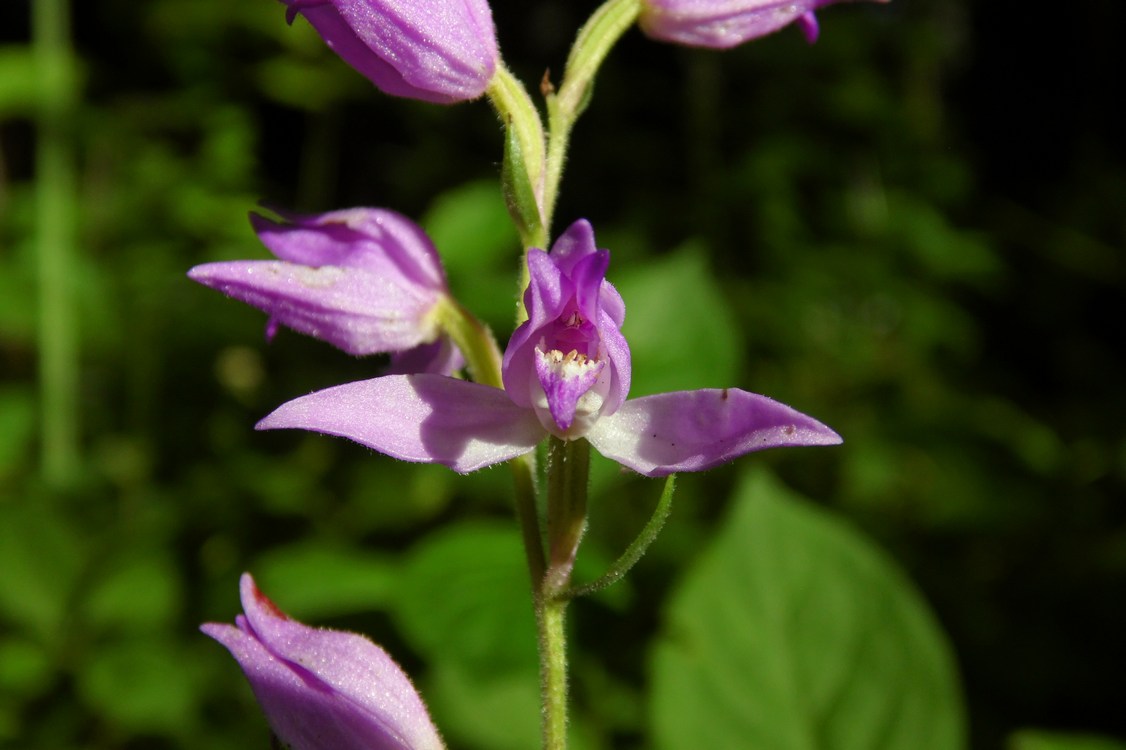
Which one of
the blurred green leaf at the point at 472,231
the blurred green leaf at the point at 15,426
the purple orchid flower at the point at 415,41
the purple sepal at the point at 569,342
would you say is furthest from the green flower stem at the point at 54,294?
the purple sepal at the point at 569,342

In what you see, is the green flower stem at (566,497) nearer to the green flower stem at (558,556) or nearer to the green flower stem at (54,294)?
the green flower stem at (558,556)

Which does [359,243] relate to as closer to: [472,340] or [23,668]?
[472,340]

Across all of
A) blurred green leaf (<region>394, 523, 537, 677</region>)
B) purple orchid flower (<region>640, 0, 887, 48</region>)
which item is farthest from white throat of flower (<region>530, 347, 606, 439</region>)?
blurred green leaf (<region>394, 523, 537, 677</region>)

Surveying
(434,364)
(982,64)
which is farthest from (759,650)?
(982,64)

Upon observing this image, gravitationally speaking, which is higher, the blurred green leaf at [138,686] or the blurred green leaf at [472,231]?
the blurred green leaf at [472,231]

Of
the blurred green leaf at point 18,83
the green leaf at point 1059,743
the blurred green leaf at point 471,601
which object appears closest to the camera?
the green leaf at point 1059,743

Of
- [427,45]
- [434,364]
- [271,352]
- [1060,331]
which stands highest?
[427,45]

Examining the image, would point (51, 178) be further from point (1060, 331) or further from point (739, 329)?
point (1060, 331)
